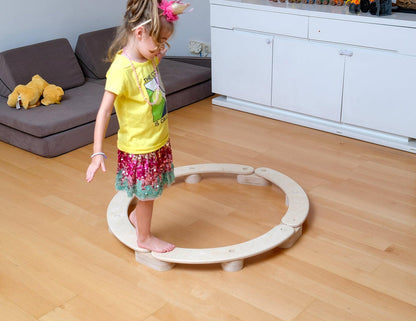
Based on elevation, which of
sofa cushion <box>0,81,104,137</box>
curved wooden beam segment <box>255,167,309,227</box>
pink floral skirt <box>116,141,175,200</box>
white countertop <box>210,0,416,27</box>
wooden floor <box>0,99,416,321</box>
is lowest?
wooden floor <box>0,99,416,321</box>

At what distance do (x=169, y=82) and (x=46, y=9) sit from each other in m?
1.04

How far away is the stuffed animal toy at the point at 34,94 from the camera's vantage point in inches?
137

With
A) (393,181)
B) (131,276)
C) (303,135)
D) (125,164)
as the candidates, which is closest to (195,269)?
(131,276)

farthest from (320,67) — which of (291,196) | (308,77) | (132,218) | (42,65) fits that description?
(42,65)

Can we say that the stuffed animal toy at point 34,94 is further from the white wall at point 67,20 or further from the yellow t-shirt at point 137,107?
the yellow t-shirt at point 137,107

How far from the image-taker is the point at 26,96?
3475 millimetres

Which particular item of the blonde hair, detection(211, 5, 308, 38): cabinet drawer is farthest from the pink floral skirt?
detection(211, 5, 308, 38): cabinet drawer

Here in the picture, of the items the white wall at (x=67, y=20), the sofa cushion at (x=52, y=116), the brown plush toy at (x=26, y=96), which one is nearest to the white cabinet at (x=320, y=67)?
the white wall at (x=67, y=20)

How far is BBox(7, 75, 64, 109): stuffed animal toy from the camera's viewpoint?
11.4ft

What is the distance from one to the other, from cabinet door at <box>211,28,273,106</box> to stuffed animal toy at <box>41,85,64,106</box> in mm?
1126

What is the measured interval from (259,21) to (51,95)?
142 cm

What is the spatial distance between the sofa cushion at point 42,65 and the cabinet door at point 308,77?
141 centimetres

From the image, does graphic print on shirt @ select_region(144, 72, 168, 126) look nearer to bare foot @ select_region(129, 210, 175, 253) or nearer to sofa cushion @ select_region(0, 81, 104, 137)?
bare foot @ select_region(129, 210, 175, 253)

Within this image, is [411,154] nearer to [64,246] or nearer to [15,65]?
[64,246]
